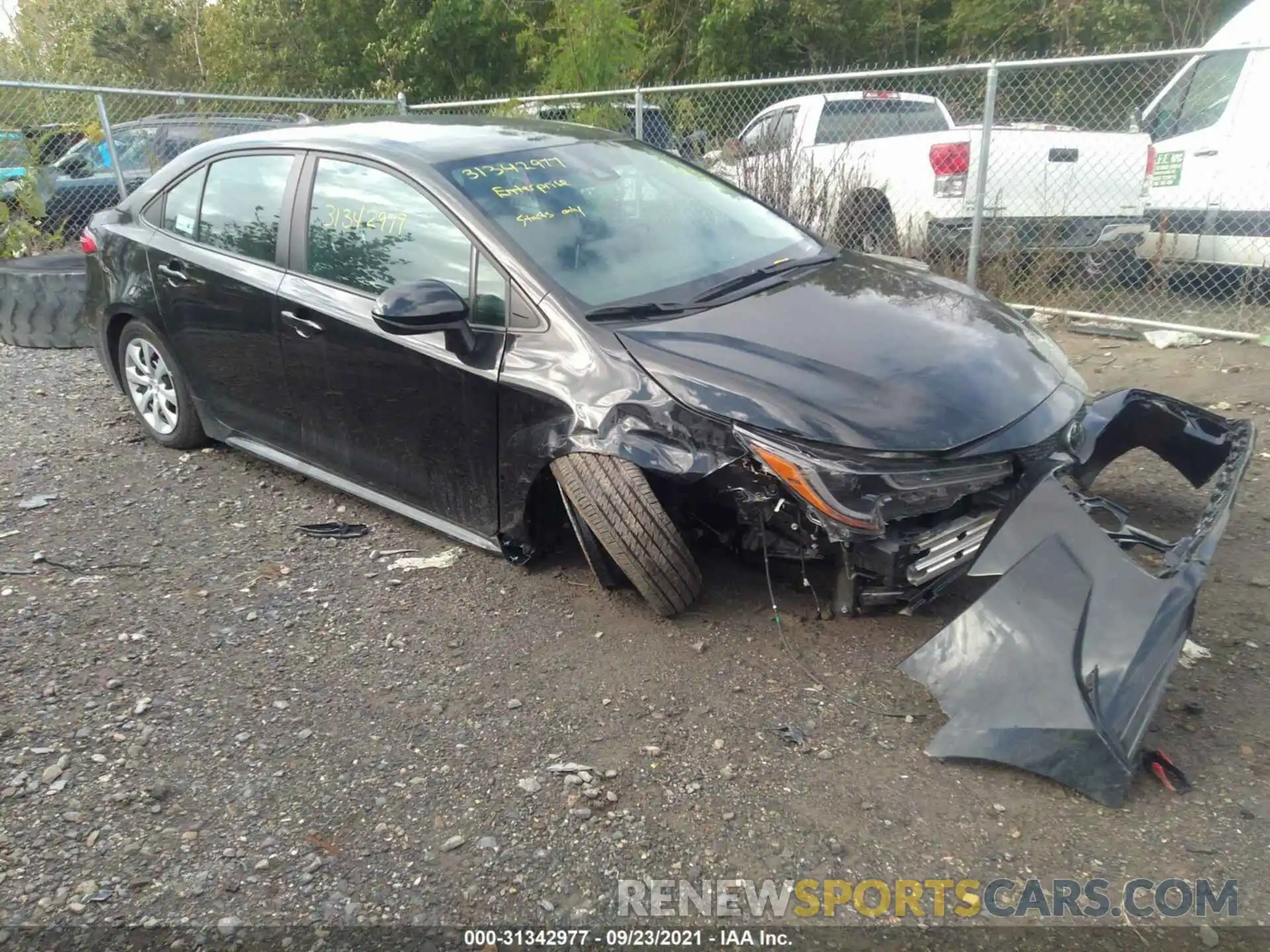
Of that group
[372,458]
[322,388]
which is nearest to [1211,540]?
[372,458]

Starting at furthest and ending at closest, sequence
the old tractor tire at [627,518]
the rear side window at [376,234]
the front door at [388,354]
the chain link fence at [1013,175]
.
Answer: the chain link fence at [1013,175]
the rear side window at [376,234]
the front door at [388,354]
the old tractor tire at [627,518]

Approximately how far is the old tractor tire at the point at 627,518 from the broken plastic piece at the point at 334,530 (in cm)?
142

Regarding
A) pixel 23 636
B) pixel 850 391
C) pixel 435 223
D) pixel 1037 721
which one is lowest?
pixel 23 636

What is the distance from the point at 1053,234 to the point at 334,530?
223 inches

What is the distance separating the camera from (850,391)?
3.09m

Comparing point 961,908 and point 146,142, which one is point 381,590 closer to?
point 961,908

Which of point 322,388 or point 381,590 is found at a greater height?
point 322,388

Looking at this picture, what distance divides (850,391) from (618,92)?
585cm

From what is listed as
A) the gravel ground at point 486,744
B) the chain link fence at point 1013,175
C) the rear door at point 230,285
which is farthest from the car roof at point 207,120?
the gravel ground at point 486,744

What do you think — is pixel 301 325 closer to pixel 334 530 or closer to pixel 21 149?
pixel 334 530

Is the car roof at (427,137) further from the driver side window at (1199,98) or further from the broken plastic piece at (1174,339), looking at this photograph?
the driver side window at (1199,98)

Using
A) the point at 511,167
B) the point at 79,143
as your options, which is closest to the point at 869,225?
the point at 511,167

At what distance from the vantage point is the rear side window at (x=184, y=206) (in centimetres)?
469

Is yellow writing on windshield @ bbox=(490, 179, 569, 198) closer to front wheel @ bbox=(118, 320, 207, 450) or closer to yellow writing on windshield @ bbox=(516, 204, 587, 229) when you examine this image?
yellow writing on windshield @ bbox=(516, 204, 587, 229)
